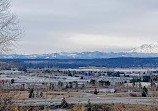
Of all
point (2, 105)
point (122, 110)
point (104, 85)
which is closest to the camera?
point (2, 105)

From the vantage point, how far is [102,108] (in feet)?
72.4

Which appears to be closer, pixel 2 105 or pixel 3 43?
pixel 2 105

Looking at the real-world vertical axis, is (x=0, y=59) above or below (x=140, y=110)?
above

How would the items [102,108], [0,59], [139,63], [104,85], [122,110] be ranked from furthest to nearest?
1. [139,63]
2. [104,85]
3. [102,108]
4. [122,110]
5. [0,59]

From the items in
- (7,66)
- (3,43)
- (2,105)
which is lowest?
(2,105)

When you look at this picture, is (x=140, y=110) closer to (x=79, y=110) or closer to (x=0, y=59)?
(x=79, y=110)

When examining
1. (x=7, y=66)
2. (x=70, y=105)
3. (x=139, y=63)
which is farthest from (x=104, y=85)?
(x=139, y=63)

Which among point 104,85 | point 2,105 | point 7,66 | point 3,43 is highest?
point 3,43

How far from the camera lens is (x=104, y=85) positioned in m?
56.0

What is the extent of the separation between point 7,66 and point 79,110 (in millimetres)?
11846

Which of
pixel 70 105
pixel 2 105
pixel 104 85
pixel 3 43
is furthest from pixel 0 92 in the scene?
pixel 104 85

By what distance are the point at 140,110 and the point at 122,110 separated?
128cm

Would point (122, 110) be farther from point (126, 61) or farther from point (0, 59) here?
point (126, 61)

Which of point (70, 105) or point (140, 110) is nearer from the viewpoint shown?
point (140, 110)
